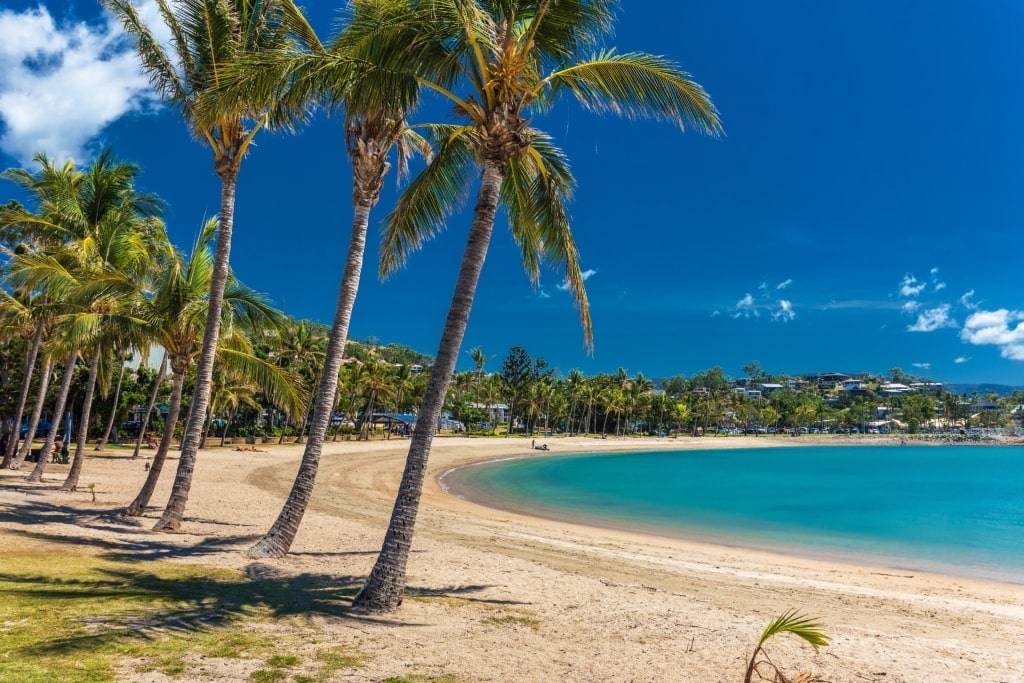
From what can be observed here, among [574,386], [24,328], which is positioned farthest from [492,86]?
[574,386]

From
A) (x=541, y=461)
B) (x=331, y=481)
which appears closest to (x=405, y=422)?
(x=541, y=461)

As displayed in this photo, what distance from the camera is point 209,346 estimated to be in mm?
11258

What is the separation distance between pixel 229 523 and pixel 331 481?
1300cm

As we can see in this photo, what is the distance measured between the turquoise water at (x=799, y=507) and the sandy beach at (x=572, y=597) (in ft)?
10.5

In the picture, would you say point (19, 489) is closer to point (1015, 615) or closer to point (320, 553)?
point (320, 553)

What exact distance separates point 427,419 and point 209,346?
6114 millimetres

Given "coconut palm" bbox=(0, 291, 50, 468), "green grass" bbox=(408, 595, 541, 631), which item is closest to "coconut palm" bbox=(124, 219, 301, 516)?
"green grass" bbox=(408, 595, 541, 631)

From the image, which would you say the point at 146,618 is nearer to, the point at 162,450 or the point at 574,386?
the point at 162,450

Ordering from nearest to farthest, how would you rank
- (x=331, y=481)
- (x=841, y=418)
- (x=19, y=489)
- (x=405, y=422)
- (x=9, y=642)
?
(x=9, y=642) → (x=19, y=489) → (x=331, y=481) → (x=405, y=422) → (x=841, y=418)

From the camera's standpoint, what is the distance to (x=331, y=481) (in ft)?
86.4

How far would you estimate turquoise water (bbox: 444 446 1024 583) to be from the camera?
19000 millimetres

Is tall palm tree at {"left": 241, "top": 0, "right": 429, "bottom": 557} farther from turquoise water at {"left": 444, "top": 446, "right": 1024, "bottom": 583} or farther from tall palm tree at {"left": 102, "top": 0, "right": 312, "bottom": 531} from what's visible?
turquoise water at {"left": 444, "top": 446, "right": 1024, "bottom": 583}

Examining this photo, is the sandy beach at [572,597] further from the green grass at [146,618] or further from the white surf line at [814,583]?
the green grass at [146,618]

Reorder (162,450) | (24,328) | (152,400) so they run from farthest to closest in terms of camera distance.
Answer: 1. (152,400)
2. (24,328)
3. (162,450)
